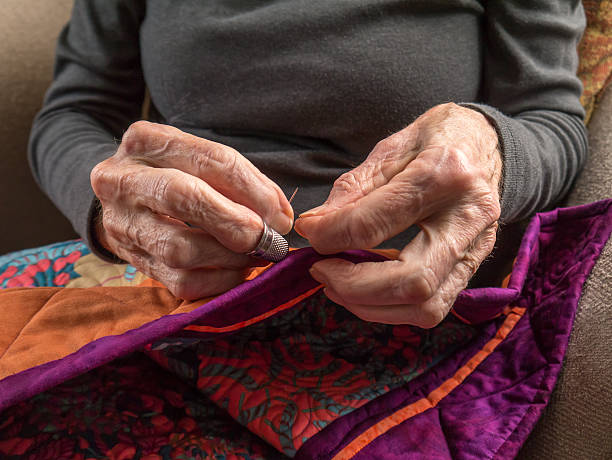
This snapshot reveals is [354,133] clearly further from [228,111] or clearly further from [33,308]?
[33,308]

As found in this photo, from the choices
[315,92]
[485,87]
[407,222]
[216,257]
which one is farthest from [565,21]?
[216,257]

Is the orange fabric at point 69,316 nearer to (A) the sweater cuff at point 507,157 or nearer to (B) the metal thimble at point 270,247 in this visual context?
(B) the metal thimble at point 270,247

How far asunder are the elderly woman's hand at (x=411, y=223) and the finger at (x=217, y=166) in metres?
0.04

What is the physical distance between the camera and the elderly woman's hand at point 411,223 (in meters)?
0.40

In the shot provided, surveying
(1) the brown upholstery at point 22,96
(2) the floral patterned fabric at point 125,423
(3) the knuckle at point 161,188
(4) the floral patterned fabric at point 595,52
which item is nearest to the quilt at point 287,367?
(2) the floral patterned fabric at point 125,423

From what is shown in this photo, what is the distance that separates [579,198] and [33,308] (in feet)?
2.48

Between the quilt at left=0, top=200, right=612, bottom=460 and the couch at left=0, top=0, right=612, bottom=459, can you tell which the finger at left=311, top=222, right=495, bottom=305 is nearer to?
the quilt at left=0, top=200, right=612, bottom=460

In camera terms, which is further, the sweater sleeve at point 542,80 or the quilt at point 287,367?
the sweater sleeve at point 542,80

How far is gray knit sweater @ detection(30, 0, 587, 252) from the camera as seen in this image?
25.4 inches

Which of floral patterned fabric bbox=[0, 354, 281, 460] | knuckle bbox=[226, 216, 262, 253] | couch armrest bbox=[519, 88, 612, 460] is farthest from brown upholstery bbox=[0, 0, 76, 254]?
couch armrest bbox=[519, 88, 612, 460]

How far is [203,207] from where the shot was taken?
0.42m

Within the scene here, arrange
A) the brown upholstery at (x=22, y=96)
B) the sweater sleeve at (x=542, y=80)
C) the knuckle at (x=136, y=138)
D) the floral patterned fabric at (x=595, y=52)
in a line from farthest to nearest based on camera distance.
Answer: the brown upholstery at (x=22, y=96)
the floral patterned fabric at (x=595, y=52)
the sweater sleeve at (x=542, y=80)
the knuckle at (x=136, y=138)

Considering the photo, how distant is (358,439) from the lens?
1.55 ft

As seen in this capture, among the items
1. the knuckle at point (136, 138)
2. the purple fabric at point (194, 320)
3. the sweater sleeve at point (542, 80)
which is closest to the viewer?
the purple fabric at point (194, 320)
